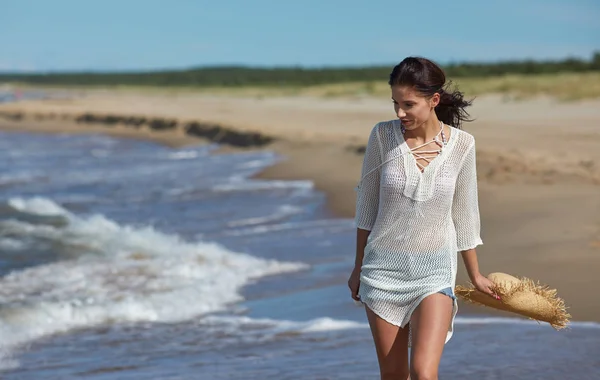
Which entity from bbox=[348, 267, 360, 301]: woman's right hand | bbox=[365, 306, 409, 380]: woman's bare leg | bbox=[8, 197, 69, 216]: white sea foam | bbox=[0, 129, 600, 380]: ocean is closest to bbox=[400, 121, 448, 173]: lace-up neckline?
bbox=[348, 267, 360, 301]: woman's right hand

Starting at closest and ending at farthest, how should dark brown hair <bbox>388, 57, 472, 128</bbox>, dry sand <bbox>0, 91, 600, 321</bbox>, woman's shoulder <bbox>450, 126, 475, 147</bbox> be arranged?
dark brown hair <bbox>388, 57, 472, 128</bbox> → woman's shoulder <bbox>450, 126, 475, 147</bbox> → dry sand <bbox>0, 91, 600, 321</bbox>

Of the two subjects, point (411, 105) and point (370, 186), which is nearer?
point (411, 105)

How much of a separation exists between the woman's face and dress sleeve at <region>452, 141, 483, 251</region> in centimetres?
24

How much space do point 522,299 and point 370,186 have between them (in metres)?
→ 0.80

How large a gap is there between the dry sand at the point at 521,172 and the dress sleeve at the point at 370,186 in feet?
11.6

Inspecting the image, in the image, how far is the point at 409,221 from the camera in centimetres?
404

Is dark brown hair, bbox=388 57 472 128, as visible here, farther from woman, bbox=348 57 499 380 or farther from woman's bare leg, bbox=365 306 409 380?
woman's bare leg, bbox=365 306 409 380

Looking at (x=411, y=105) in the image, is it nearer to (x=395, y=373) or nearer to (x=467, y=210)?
(x=467, y=210)

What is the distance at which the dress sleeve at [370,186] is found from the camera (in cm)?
412

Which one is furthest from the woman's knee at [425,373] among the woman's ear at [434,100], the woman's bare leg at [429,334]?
the woman's ear at [434,100]

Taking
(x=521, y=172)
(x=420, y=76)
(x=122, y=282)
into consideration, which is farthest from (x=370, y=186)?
(x=521, y=172)

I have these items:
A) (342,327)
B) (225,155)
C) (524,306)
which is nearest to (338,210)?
(342,327)

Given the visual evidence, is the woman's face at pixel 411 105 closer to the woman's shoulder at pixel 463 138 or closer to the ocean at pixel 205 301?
the woman's shoulder at pixel 463 138

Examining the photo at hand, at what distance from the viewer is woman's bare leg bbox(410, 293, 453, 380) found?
3.85 metres
